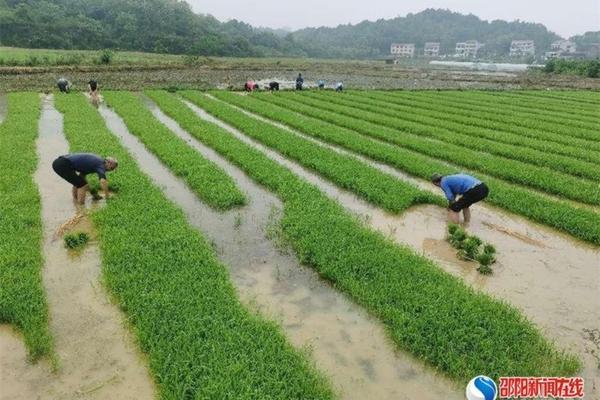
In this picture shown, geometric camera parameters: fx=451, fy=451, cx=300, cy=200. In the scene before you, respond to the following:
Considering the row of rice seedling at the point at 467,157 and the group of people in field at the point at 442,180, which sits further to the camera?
the row of rice seedling at the point at 467,157

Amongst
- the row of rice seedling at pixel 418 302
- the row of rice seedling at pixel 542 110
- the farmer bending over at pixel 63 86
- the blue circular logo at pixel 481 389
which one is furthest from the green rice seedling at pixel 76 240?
the farmer bending over at pixel 63 86

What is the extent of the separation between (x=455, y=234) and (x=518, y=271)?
55.6 inches

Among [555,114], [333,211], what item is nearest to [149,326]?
[333,211]

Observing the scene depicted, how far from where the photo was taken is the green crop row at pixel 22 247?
6.14 metres

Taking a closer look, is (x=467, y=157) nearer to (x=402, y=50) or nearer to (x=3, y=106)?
(x=3, y=106)

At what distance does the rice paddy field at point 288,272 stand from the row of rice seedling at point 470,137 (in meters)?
0.14

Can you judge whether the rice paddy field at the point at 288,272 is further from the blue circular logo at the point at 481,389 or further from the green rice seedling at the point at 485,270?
the blue circular logo at the point at 481,389

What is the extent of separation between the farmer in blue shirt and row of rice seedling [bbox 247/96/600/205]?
4174 mm

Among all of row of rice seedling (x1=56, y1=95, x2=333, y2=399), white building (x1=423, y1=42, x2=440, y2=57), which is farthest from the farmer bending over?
white building (x1=423, y1=42, x2=440, y2=57)

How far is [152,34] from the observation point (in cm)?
8175

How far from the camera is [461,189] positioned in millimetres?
9711

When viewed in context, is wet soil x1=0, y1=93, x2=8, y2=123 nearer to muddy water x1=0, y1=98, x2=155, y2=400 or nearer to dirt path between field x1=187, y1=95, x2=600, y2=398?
muddy water x1=0, y1=98, x2=155, y2=400

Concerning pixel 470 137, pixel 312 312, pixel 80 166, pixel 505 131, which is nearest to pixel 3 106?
pixel 80 166

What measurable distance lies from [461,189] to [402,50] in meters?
188
